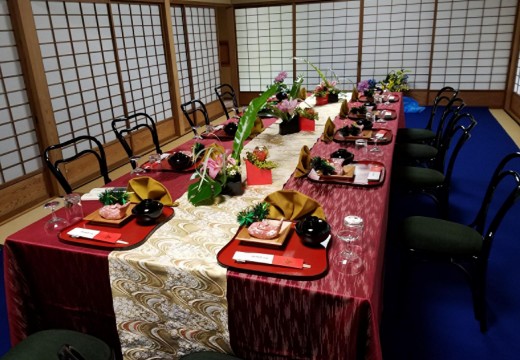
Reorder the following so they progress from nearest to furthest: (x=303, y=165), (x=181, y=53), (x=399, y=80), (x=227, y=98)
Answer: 1. (x=303, y=165)
2. (x=181, y=53)
3. (x=399, y=80)
4. (x=227, y=98)

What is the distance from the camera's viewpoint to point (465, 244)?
213 cm

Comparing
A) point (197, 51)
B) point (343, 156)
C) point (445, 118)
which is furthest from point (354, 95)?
point (197, 51)

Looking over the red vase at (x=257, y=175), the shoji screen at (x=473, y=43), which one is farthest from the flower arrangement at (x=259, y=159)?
the shoji screen at (x=473, y=43)

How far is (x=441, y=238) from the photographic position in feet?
7.15

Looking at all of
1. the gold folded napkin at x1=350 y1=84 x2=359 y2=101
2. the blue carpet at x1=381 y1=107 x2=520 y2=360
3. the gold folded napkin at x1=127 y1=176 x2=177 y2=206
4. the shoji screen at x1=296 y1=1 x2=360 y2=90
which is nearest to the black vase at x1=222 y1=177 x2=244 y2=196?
the gold folded napkin at x1=127 y1=176 x2=177 y2=206

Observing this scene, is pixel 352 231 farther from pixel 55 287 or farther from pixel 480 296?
pixel 55 287

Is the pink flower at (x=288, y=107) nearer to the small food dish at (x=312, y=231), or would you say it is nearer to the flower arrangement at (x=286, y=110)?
the flower arrangement at (x=286, y=110)

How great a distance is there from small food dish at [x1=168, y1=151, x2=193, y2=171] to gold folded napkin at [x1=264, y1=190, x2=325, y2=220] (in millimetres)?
899

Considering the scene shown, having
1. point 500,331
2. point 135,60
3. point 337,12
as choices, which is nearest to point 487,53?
point 337,12

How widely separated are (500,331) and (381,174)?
3.48 ft

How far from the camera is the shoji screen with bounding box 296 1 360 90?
7.79m

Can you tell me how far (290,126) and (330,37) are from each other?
530cm

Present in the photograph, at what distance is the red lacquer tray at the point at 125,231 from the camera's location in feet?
5.56

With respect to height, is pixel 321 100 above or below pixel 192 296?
above
